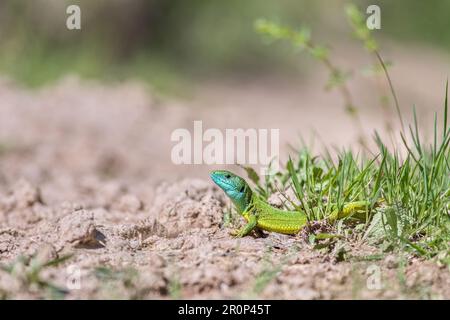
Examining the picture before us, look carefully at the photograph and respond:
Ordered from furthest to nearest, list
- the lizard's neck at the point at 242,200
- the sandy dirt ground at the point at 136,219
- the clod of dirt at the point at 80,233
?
the lizard's neck at the point at 242,200 → the clod of dirt at the point at 80,233 → the sandy dirt ground at the point at 136,219

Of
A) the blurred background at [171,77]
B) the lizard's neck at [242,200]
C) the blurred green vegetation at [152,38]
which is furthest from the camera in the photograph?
the blurred green vegetation at [152,38]

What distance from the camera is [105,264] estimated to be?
3.21 metres

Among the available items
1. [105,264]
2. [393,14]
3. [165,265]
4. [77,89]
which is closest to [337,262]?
[165,265]

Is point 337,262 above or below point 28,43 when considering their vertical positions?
below

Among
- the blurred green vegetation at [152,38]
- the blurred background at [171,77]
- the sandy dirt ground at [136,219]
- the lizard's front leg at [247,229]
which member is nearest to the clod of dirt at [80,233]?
the sandy dirt ground at [136,219]

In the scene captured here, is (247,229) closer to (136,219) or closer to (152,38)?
(136,219)

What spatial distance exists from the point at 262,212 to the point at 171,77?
681 centimetres

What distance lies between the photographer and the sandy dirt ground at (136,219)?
3037mm

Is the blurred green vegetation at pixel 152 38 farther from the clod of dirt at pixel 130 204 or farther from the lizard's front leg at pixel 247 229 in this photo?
the lizard's front leg at pixel 247 229

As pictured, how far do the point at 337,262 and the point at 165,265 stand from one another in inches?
28.3

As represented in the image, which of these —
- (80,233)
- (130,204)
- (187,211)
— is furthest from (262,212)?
(130,204)

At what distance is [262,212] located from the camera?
369cm
